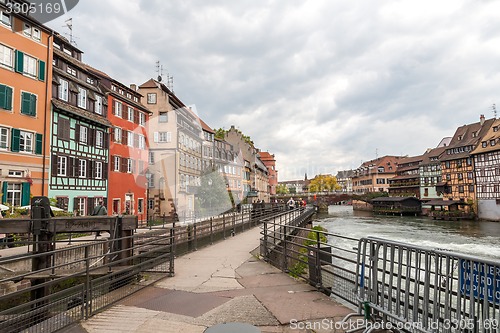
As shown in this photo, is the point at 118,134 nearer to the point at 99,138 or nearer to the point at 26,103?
the point at 99,138

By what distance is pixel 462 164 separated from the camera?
59125mm

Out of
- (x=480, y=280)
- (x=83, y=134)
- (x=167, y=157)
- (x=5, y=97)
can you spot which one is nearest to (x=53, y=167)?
(x=83, y=134)

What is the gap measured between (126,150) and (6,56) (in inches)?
508

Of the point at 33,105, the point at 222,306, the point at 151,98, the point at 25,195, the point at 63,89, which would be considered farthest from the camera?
the point at 151,98

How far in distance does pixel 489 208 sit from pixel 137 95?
5453 cm

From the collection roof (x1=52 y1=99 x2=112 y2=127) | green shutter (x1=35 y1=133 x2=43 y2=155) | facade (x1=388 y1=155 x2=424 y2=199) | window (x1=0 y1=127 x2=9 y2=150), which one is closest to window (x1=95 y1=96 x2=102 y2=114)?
roof (x1=52 y1=99 x2=112 y2=127)

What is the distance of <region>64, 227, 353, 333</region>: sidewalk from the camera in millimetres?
4883

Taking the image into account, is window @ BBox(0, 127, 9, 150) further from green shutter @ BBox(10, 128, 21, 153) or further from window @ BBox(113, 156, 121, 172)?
window @ BBox(113, 156, 121, 172)

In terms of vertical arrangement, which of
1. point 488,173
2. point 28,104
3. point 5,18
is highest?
point 5,18

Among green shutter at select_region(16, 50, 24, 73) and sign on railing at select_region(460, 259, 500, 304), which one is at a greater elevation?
green shutter at select_region(16, 50, 24, 73)

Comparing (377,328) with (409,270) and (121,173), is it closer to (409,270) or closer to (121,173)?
(409,270)

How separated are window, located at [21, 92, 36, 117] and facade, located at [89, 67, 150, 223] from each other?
8197 mm

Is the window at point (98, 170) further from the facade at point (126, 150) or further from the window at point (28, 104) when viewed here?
the window at point (28, 104)

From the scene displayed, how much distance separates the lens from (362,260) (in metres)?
5.16
